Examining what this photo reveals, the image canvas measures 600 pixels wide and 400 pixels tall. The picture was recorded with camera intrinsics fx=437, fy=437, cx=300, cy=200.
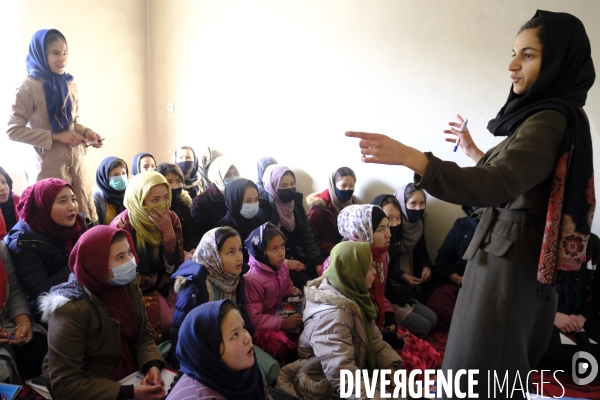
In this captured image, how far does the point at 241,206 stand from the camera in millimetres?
3254

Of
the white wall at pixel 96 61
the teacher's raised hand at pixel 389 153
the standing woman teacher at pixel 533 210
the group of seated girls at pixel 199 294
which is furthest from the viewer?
the white wall at pixel 96 61

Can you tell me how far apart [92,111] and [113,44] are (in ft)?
2.59

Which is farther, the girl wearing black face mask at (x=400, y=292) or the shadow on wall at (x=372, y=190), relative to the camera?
the shadow on wall at (x=372, y=190)

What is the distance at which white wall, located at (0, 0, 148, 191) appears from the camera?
3955 millimetres

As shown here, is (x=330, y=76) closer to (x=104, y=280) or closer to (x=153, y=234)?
(x=153, y=234)

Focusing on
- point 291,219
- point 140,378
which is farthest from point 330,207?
point 140,378

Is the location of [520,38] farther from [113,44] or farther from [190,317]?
[113,44]

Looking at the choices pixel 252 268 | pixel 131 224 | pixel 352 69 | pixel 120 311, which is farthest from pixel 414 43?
pixel 120 311

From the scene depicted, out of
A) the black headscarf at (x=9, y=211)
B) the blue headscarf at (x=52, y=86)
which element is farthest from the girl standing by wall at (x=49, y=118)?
the black headscarf at (x=9, y=211)

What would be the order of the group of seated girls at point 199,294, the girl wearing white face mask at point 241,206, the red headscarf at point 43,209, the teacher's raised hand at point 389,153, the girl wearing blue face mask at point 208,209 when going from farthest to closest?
1. the girl wearing blue face mask at point 208,209
2. the girl wearing white face mask at point 241,206
3. the red headscarf at point 43,209
4. the group of seated girls at point 199,294
5. the teacher's raised hand at point 389,153

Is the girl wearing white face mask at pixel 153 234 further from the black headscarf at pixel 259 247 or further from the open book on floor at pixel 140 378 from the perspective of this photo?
the open book on floor at pixel 140 378

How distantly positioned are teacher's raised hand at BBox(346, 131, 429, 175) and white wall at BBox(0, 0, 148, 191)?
3869mm

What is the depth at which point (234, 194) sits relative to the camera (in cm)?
326

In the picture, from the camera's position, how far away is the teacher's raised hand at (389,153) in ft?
3.46
